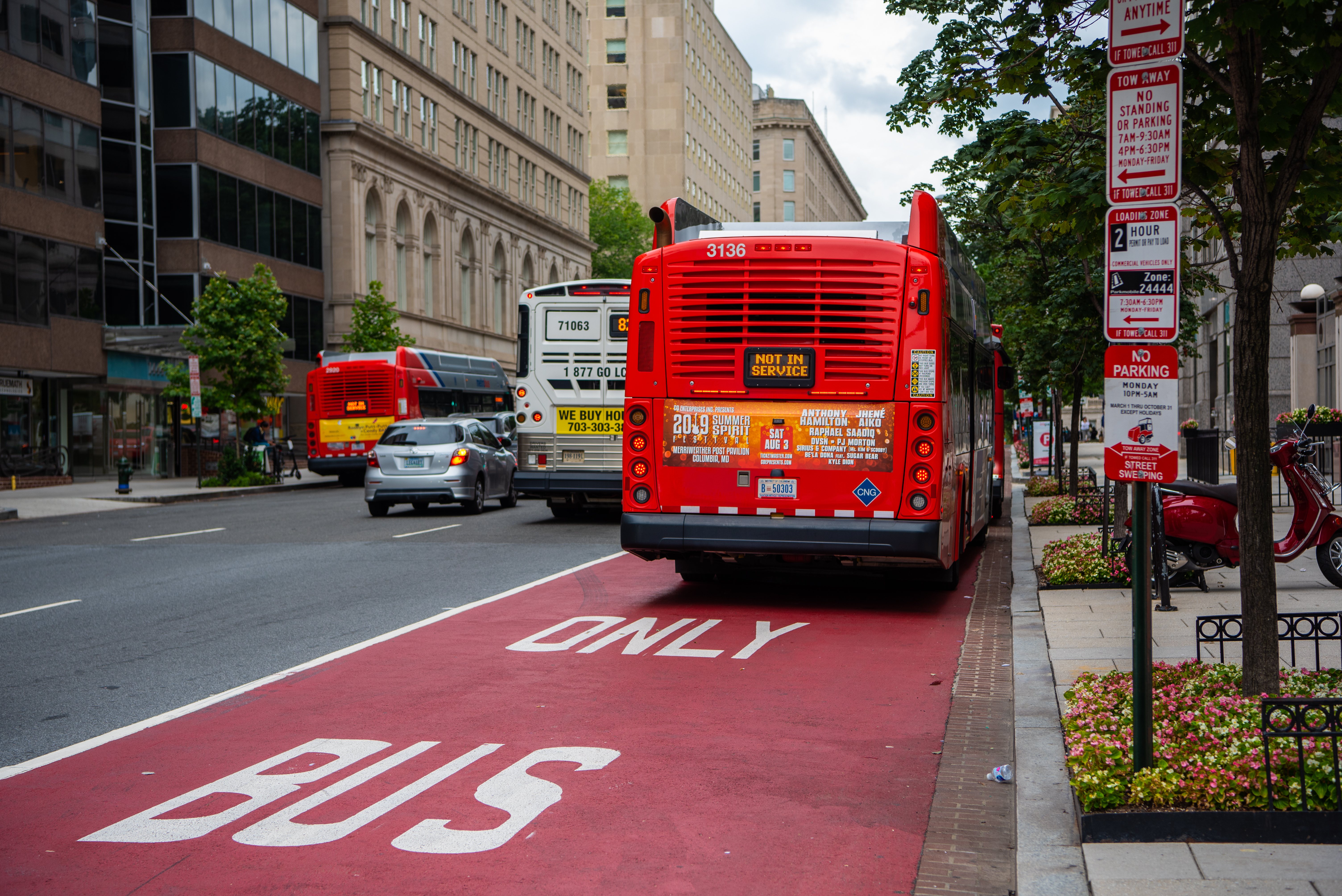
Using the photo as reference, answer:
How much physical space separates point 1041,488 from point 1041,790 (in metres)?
22.5

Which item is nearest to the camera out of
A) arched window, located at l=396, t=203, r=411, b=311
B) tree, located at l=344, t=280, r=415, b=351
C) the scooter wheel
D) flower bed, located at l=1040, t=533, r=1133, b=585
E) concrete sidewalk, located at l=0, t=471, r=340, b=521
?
the scooter wheel

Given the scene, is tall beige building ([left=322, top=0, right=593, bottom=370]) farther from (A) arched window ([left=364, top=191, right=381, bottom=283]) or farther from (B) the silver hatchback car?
(B) the silver hatchback car

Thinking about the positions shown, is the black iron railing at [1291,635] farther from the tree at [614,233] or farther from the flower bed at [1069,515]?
the tree at [614,233]

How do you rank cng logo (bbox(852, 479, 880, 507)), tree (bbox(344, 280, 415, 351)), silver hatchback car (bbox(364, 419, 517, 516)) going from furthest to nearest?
1. tree (bbox(344, 280, 415, 351))
2. silver hatchback car (bbox(364, 419, 517, 516))
3. cng logo (bbox(852, 479, 880, 507))

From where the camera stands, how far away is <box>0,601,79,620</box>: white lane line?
1166 centimetres

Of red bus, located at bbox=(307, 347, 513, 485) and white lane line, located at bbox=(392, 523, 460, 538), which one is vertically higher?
red bus, located at bbox=(307, 347, 513, 485)

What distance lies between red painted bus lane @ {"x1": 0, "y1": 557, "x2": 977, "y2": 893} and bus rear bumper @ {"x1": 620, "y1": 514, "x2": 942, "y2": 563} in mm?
1121

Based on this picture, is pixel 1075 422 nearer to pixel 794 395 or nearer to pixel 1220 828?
pixel 794 395

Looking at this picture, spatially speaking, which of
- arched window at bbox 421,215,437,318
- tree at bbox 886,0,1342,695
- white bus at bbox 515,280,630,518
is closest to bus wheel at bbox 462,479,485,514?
white bus at bbox 515,280,630,518

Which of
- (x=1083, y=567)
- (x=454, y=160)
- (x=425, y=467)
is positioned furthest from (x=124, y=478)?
(x=454, y=160)

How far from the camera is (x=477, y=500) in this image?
940 inches

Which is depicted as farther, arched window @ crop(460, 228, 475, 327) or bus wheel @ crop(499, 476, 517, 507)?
arched window @ crop(460, 228, 475, 327)

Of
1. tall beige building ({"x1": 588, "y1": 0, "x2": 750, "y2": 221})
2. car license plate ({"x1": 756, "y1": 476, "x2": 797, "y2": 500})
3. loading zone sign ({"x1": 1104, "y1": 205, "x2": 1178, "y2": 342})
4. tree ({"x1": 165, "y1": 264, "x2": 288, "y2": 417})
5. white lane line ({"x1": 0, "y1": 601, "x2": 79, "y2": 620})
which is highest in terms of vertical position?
tall beige building ({"x1": 588, "y1": 0, "x2": 750, "y2": 221})

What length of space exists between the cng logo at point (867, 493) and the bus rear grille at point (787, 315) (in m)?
0.83
